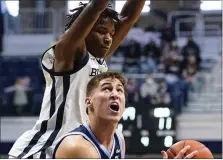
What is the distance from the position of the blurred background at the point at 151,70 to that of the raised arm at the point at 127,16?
5.07m

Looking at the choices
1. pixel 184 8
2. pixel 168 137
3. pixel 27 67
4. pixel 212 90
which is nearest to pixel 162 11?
pixel 184 8

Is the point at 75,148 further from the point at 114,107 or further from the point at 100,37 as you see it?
the point at 100,37

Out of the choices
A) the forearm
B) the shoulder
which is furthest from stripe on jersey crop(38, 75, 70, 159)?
the forearm

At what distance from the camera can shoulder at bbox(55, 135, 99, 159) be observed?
8.56 feet

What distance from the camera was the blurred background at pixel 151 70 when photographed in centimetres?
884

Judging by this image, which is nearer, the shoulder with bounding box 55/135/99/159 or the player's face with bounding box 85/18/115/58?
the shoulder with bounding box 55/135/99/159

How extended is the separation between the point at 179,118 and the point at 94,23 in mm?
6981

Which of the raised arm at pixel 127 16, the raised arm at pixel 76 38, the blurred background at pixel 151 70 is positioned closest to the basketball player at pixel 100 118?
the raised arm at pixel 76 38

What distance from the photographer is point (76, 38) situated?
2979mm

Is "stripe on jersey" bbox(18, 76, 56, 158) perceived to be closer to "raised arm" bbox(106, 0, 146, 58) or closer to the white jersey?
the white jersey

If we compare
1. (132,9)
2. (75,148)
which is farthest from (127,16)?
(75,148)

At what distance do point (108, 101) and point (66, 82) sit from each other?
1.42 ft

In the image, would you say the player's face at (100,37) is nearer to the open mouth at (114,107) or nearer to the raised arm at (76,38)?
the raised arm at (76,38)

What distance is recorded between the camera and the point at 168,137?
28.9 feet
